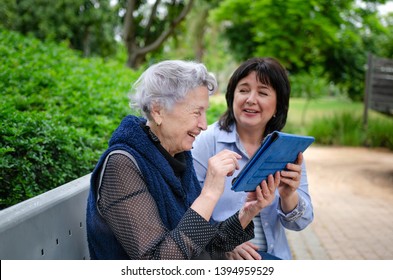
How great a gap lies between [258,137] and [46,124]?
4.15ft

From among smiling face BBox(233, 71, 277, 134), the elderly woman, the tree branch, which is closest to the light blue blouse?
smiling face BBox(233, 71, 277, 134)

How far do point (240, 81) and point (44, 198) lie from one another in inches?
54.6

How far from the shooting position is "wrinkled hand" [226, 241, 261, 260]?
2369 millimetres

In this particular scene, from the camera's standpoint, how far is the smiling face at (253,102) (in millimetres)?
2699

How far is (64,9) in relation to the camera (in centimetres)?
1727

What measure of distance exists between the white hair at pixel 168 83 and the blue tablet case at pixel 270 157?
0.39 metres

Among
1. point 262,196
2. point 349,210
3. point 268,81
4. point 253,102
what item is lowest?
point 349,210

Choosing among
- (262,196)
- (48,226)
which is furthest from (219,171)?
(48,226)

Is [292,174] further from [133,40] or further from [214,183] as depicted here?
[133,40]

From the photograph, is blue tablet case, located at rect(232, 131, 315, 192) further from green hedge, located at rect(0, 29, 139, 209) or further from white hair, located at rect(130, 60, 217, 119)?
green hedge, located at rect(0, 29, 139, 209)

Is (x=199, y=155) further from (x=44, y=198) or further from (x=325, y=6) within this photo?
(x=325, y=6)

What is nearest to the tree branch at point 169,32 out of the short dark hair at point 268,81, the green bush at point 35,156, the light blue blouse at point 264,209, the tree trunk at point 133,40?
the tree trunk at point 133,40

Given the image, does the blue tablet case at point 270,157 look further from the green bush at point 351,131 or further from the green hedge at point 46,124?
the green bush at point 351,131

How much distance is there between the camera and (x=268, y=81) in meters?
2.71
